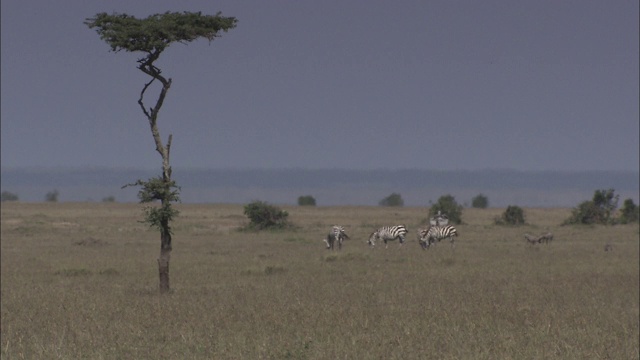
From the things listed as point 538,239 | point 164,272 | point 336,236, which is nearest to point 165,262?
point 164,272

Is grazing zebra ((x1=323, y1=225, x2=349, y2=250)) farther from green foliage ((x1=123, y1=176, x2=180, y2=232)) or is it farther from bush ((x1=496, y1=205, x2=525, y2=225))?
bush ((x1=496, y1=205, x2=525, y2=225))

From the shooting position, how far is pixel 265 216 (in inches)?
2389

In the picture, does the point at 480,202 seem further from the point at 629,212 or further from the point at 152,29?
the point at 152,29

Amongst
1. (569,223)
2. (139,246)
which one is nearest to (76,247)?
(139,246)

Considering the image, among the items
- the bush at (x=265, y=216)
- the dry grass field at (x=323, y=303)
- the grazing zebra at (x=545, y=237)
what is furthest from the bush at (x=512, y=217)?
the dry grass field at (x=323, y=303)

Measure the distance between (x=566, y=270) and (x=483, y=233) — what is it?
89.7ft

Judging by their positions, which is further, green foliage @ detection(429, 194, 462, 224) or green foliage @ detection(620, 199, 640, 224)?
green foliage @ detection(620, 199, 640, 224)

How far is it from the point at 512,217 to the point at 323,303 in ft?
Result: 190

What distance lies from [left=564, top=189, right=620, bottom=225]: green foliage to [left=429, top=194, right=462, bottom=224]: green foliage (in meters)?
9.91

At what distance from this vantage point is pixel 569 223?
74.1 m

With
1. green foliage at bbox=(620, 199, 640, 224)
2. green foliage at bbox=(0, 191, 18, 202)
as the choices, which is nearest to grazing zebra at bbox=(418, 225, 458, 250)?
green foliage at bbox=(620, 199, 640, 224)

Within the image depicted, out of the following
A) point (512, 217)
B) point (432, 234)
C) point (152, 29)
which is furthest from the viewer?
point (512, 217)

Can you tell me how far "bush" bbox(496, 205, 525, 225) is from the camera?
7469 centimetres

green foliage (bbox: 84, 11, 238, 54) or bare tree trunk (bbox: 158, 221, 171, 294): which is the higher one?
green foliage (bbox: 84, 11, 238, 54)
